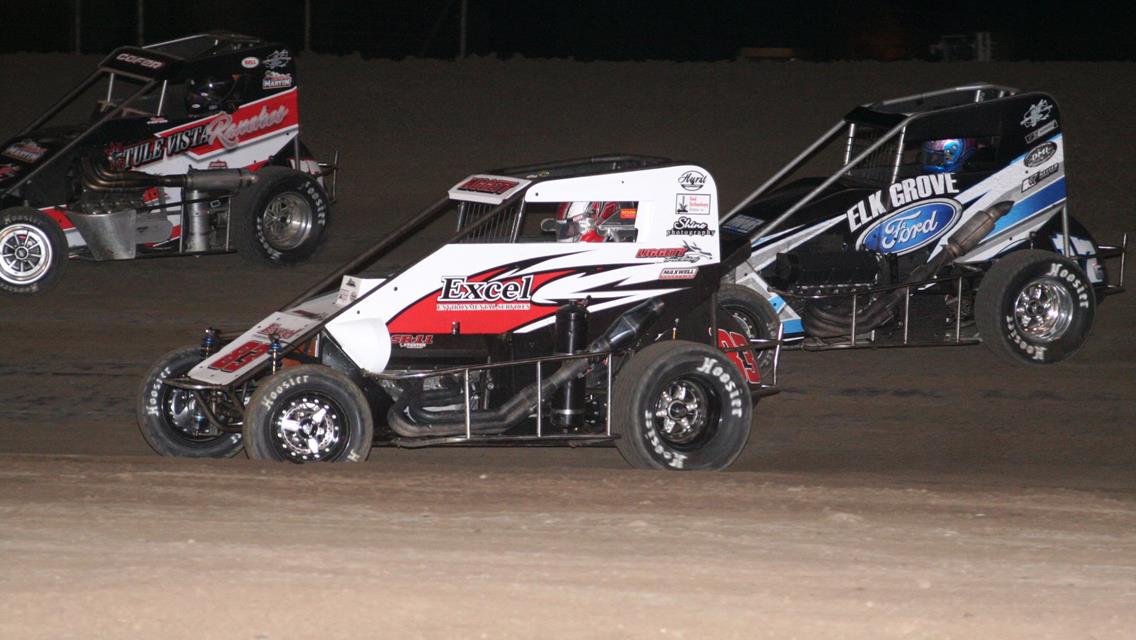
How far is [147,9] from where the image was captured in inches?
813

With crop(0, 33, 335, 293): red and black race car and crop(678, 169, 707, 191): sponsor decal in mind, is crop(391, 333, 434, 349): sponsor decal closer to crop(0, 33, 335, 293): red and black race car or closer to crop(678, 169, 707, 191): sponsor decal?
crop(678, 169, 707, 191): sponsor decal

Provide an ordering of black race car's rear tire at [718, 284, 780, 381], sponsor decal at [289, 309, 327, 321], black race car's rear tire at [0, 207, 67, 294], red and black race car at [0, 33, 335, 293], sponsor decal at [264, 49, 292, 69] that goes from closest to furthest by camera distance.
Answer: sponsor decal at [289, 309, 327, 321] < black race car's rear tire at [718, 284, 780, 381] < black race car's rear tire at [0, 207, 67, 294] < red and black race car at [0, 33, 335, 293] < sponsor decal at [264, 49, 292, 69]

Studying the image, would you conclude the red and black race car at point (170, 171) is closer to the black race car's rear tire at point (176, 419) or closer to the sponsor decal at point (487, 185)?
the black race car's rear tire at point (176, 419)

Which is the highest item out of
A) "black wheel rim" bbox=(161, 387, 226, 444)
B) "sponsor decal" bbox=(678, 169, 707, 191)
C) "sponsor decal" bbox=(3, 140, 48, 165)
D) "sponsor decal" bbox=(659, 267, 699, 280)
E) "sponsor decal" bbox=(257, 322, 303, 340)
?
"sponsor decal" bbox=(3, 140, 48, 165)

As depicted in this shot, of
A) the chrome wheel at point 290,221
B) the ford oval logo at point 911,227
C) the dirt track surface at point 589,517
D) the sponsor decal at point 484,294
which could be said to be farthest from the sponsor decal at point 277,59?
the sponsor decal at point 484,294

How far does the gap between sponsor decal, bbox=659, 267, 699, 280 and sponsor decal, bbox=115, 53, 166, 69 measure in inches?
246

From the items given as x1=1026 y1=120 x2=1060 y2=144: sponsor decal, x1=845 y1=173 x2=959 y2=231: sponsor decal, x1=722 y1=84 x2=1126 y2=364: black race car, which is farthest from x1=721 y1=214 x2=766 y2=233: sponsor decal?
x1=1026 y1=120 x2=1060 y2=144: sponsor decal

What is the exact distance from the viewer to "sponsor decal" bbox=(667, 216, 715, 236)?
730 cm

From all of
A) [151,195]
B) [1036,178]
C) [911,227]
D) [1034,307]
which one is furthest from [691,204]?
[151,195]

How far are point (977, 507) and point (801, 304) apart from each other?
3.63 meters

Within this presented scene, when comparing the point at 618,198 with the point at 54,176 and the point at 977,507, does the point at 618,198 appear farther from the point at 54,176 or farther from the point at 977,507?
the point at 54,176

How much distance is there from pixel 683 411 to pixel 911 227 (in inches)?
129

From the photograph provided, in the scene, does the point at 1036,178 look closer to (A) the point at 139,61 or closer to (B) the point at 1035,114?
(B) the point at 1035,114

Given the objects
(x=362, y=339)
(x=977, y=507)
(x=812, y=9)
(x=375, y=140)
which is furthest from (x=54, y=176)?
(x=812, y=9)
